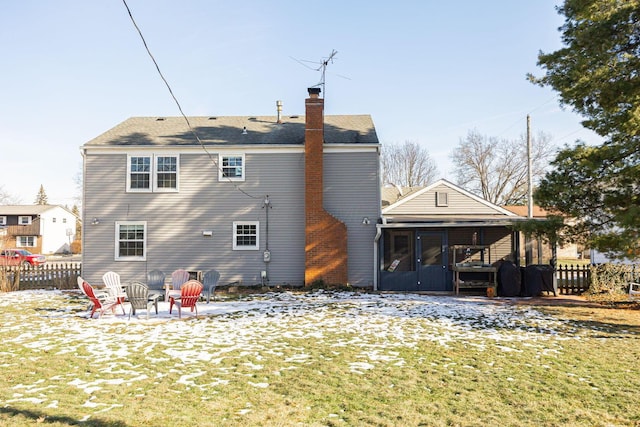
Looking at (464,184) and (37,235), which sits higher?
(464,184)

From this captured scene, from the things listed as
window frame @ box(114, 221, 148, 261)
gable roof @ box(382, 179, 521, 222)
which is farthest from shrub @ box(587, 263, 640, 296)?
window frame @ box(114, 221, 148, 261)

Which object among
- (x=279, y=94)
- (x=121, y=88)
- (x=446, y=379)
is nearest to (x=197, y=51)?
(x=121, y=88)

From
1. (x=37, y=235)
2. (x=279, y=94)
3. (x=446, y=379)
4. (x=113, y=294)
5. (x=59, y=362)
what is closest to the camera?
(x=446, y=379)

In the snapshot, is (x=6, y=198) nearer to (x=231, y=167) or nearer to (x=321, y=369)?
(x=231, y=167)

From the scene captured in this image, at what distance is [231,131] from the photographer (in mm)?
18719

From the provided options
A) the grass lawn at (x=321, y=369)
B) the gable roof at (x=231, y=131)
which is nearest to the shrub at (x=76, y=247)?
the gable roof at (x=231, y=131)

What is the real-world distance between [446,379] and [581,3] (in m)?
8.78

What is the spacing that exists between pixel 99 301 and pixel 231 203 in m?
7.03

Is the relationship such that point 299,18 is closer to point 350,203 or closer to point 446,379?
point 350,203

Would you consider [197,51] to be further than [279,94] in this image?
No

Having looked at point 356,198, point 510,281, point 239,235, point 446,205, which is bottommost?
point 510,281

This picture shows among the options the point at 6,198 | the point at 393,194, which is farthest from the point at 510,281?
the point at 6,198

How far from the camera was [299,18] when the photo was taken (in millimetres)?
11289

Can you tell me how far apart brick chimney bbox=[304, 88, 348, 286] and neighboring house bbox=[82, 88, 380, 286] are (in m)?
0.04
